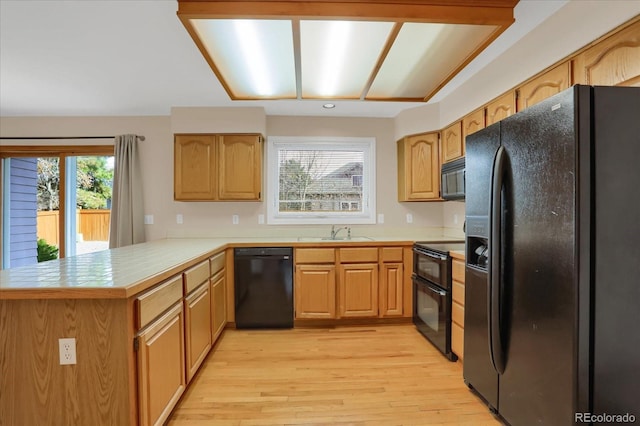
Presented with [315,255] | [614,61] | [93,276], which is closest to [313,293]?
[315,255]

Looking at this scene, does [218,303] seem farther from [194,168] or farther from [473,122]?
[473,122]

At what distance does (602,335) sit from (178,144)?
144 inches

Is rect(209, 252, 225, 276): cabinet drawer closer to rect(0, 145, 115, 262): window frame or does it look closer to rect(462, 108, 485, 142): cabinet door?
rect(0, 145, 115, 262): window frame

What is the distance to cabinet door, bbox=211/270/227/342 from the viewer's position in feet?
8.27

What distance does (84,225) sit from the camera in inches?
144

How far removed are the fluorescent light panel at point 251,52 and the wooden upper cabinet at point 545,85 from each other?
64.9 inches

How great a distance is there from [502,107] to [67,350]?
9.95 ft

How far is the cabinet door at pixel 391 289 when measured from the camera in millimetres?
3066

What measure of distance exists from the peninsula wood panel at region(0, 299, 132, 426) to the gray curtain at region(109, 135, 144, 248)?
2346 millimetres

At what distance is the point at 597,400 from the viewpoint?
1135 mm

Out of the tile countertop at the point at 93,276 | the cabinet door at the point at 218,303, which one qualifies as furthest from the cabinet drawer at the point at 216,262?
the tile countertop at the point at 93,276

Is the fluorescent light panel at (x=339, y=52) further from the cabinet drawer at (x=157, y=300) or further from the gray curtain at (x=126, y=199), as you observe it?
the gray curtain at (x=126, y=199)

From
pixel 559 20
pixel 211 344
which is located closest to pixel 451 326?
pixel 211 344

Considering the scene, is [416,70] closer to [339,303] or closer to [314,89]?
[314,89]
